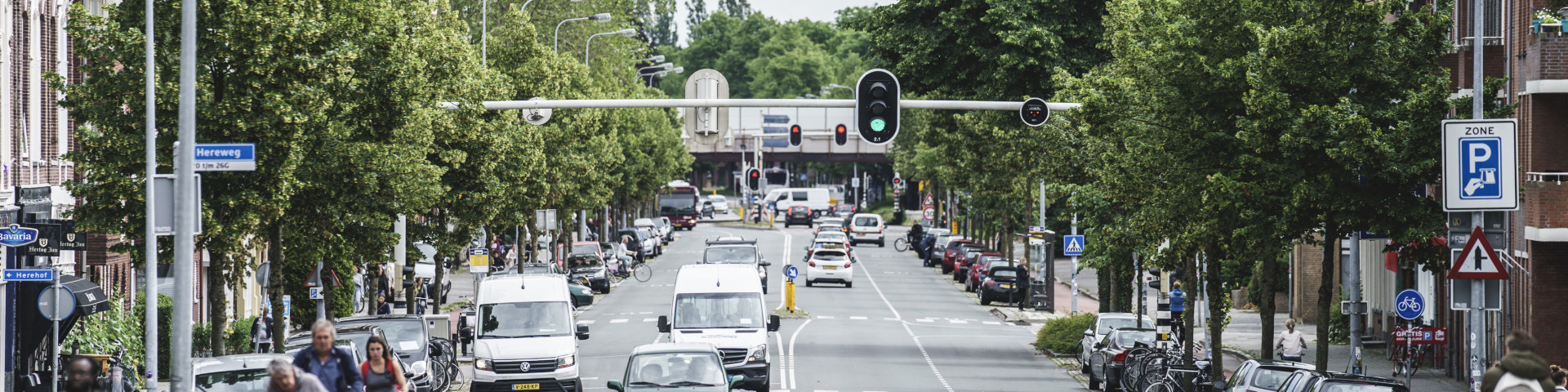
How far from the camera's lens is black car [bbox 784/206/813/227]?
104 meters

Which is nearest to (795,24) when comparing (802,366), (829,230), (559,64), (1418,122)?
(829,230)

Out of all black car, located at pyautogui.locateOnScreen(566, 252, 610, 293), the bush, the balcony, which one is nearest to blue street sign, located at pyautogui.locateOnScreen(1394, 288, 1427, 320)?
the balcony

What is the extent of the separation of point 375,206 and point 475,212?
926 cm

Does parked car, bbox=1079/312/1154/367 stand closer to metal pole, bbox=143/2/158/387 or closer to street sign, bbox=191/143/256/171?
metal pole, bbox=143/2/158/387

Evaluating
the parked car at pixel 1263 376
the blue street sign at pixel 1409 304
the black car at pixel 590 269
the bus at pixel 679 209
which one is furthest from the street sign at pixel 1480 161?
the bus at pixel 679 209

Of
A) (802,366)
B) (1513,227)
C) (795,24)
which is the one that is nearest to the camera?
(1513,227)

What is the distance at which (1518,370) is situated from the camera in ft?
42.4

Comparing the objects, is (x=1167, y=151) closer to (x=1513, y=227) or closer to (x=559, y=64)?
(x=1513, y=227)

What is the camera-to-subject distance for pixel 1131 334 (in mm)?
27562

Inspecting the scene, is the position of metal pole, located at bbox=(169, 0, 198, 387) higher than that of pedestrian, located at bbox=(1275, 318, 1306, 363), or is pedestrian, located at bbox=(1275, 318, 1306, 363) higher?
metal pole, located at bbox=(169, 0, 198, 387)

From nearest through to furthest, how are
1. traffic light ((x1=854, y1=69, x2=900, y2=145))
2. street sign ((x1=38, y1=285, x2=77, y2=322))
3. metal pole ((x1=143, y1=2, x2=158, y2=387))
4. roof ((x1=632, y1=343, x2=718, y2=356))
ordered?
1. metal pole ((x1=143, y1=2, x2=158, y2=387))
2. traffic light ((x1=854, y1=69, x2=900, y2=145))
3. roof ((x1=632, y1=343, x2=718, y2=356))
4. street sign ((x1=38, y1=285, x2=77, y2=322))

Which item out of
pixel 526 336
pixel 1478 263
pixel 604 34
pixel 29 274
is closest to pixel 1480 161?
pixel 1478 263

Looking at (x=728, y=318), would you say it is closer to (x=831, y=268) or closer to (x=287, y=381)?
(x=287, y=381)

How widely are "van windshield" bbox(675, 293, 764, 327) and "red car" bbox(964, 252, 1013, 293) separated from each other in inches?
937
